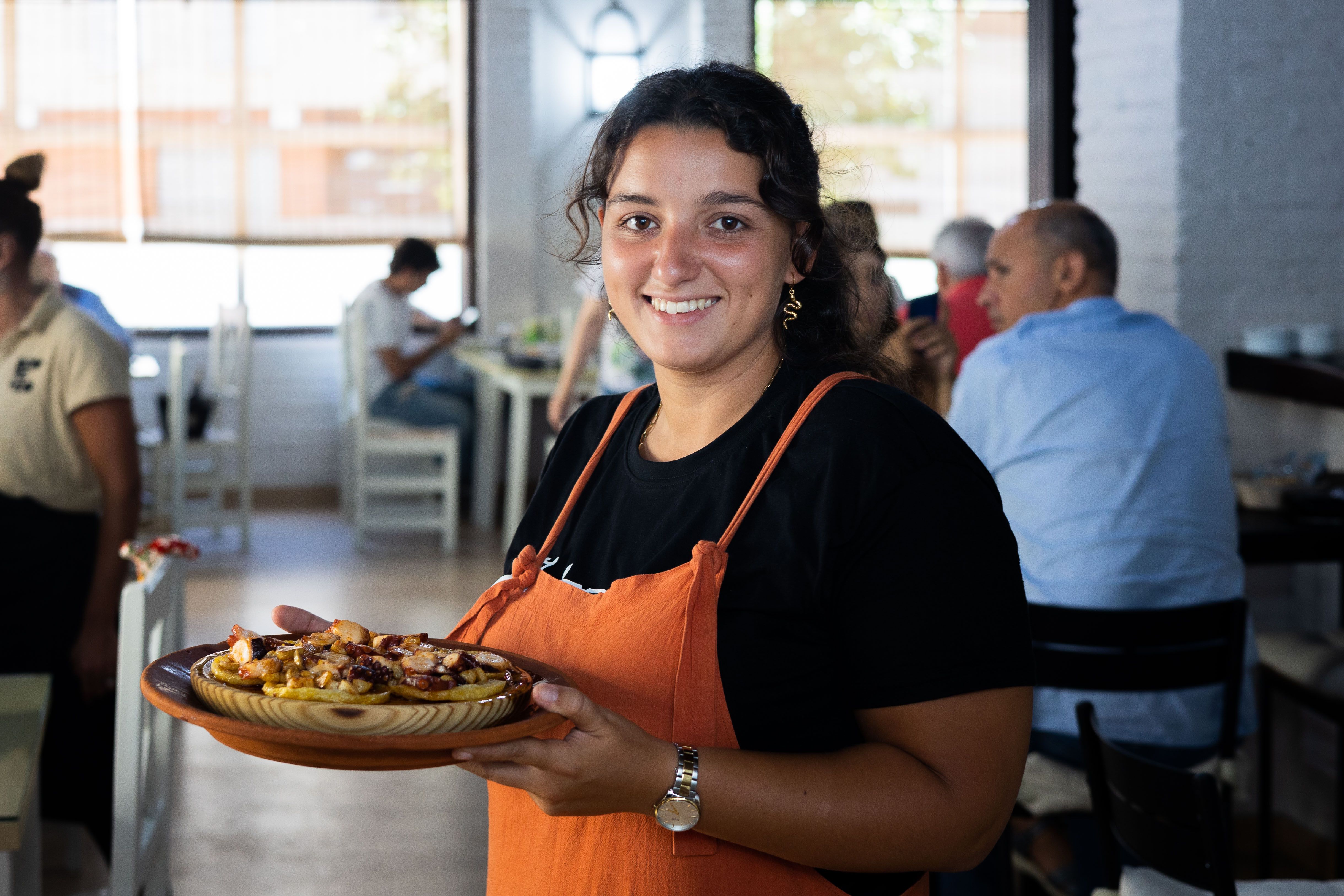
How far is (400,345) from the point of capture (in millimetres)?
6859

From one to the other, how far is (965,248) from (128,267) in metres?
5.71

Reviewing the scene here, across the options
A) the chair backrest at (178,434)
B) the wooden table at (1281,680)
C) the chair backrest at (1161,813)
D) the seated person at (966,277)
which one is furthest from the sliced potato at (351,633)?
the chair backrest at (178,434)

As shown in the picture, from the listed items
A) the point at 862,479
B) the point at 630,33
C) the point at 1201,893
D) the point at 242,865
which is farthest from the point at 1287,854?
the point at 630,33

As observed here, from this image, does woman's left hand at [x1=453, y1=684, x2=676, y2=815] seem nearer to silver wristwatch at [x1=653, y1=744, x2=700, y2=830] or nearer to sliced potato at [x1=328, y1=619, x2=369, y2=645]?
silver wristwatch at [x1=653, y1=744, x2=700, y2=830]

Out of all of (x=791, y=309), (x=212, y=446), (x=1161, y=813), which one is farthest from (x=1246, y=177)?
(x=212, y=446)

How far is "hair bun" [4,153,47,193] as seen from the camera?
2.52 m

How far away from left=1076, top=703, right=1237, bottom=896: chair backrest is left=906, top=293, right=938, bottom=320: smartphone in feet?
3.98

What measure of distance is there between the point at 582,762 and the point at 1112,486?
1737 mm

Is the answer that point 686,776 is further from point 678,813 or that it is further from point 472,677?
point 472,677

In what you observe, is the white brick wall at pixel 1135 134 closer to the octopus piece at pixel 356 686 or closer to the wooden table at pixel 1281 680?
the wooden table at pixel 1281 680

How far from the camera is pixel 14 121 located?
727 centimetres

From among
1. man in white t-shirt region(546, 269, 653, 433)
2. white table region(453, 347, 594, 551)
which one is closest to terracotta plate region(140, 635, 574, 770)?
man in white t-shirt region(546, 269, 653, 433)

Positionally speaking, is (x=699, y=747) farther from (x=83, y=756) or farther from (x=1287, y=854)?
(x=1287, y=854)

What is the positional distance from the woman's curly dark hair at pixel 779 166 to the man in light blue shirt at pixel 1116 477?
3.97 ft
